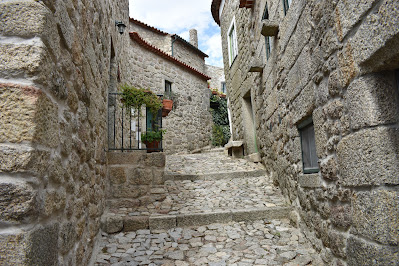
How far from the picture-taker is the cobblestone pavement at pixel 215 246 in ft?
8.18

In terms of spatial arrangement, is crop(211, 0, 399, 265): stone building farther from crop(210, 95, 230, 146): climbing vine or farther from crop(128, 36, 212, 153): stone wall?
crop(210, 95, 230, 146): climbing vine

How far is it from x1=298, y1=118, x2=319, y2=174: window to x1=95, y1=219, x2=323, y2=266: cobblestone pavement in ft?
2.55

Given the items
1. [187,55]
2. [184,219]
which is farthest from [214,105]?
[184,219]

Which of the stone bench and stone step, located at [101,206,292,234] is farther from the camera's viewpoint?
the stone bench

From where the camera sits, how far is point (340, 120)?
1.84 meters

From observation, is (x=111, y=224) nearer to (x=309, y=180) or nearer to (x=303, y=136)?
(x=309, y=180)

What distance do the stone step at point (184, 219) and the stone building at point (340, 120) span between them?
35 cm

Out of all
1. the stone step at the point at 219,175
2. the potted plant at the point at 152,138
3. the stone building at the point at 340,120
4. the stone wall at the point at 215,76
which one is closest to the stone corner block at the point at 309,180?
the stone building at the point at 340,120

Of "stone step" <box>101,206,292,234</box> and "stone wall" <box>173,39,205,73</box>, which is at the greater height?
"stone wall" <box>173,39,205,73</box>

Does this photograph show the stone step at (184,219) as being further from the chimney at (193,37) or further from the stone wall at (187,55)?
the chimney at (193,37)

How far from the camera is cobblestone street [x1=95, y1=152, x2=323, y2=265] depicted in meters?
2.54

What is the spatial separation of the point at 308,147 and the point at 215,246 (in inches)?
57.0

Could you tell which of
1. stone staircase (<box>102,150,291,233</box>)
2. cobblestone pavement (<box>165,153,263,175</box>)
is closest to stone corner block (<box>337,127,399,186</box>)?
stone staircase (<box>102,150,291,233</box>)

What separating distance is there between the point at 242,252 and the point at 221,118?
10.2 meters
